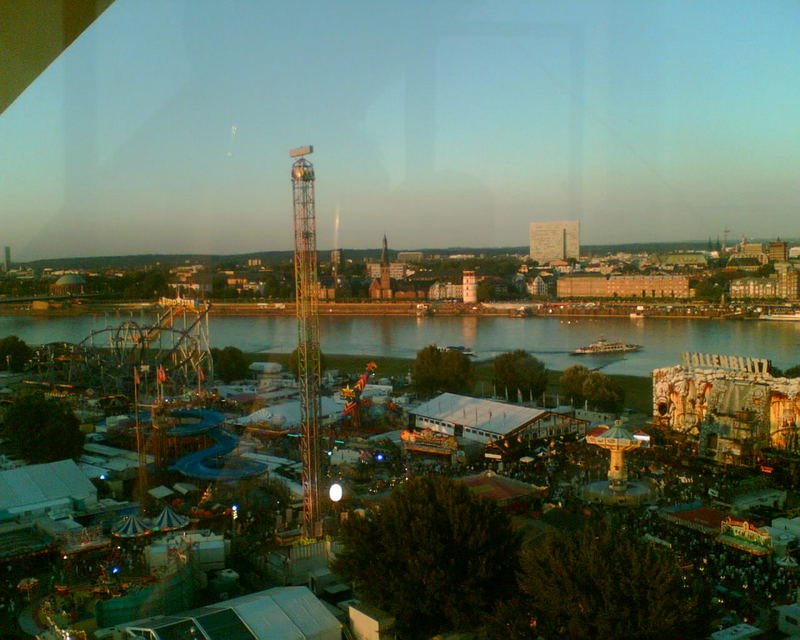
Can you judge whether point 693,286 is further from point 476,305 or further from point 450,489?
point 450,489

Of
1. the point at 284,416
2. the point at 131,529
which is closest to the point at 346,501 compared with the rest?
the point at 131,529

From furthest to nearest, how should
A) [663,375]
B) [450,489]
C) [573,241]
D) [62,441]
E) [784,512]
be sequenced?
[573,241] < [663,375] < [62,441] < [784,512] < [450,489]

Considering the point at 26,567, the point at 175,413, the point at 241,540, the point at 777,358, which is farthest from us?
the point at 777,358

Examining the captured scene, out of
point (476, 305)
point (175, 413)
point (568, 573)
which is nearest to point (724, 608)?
point (568, 573)

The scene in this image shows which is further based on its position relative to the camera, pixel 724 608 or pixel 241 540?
pixel 241 540

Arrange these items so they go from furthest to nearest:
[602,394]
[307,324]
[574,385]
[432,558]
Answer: [574,385], [602,394], [307,324], [432,558]

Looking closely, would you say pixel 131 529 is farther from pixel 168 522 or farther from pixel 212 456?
pixel 212 456

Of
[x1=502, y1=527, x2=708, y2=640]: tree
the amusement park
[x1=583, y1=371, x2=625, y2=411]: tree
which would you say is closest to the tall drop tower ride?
the amusement park
